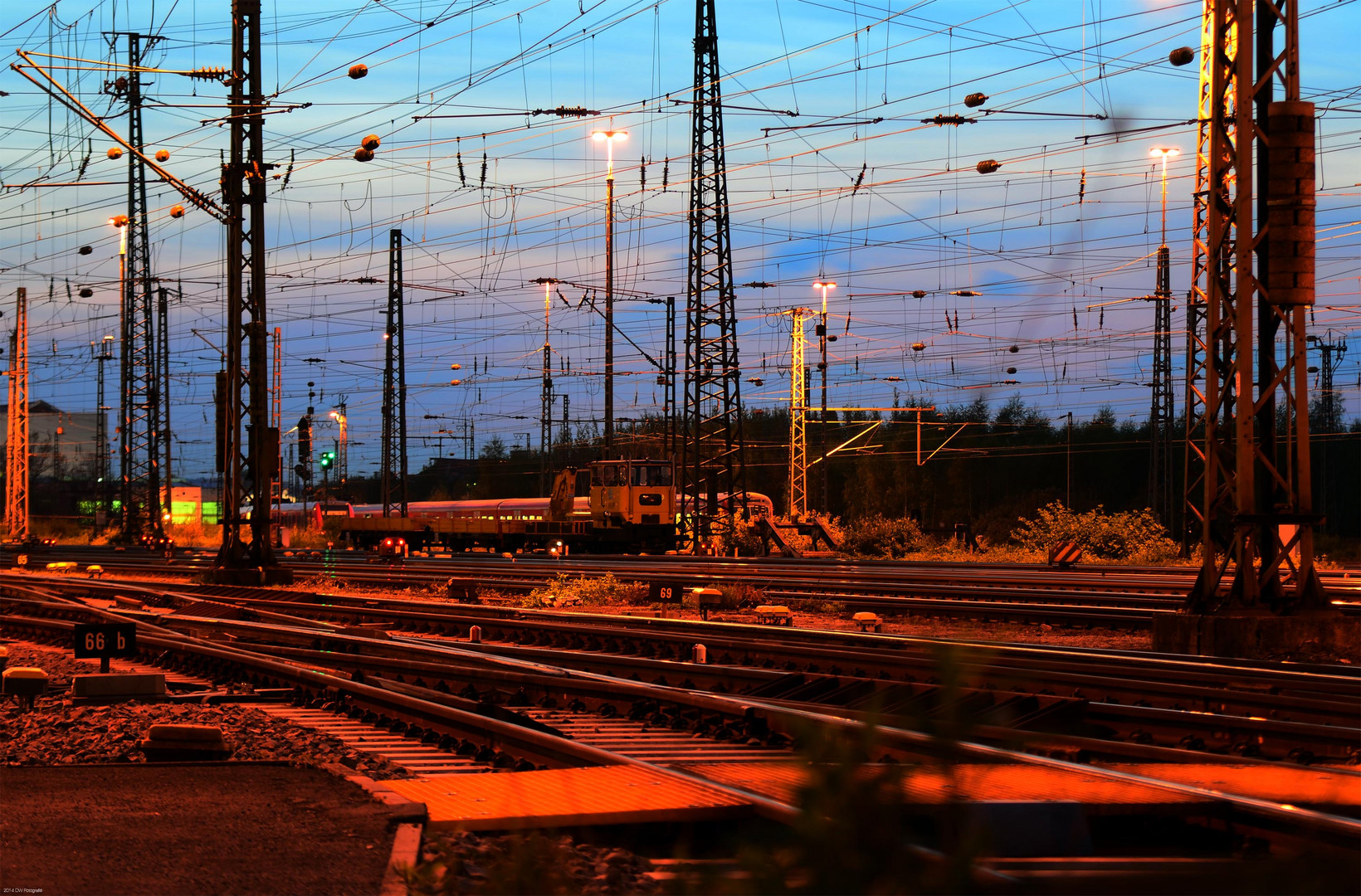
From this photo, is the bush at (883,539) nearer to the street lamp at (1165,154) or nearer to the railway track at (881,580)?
the railway track at (881,580)

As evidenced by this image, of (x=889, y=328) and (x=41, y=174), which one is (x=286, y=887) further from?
(x=889, y=328)

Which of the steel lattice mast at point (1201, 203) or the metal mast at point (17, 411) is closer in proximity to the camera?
the steel lattice mast at point (1201, 203)

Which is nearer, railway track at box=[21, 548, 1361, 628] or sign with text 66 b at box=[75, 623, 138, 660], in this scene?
sign with text 66 b at box=[75, 623, 138, 660]

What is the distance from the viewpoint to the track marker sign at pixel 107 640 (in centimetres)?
1251

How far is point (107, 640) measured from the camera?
12.6 meters

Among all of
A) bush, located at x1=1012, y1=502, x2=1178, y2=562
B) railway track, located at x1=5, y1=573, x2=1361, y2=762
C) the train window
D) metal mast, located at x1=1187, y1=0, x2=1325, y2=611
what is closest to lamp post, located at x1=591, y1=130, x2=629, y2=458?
the train window

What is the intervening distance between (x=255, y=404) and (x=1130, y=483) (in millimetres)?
56911

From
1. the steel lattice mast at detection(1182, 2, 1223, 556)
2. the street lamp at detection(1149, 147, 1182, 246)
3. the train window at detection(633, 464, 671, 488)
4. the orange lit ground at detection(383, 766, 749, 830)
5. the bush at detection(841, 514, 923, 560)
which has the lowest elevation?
the bush at detection(841, 514, 923, 560)

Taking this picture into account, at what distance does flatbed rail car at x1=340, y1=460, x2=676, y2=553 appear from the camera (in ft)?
141

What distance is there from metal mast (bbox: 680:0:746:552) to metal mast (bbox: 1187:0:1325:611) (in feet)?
73.4

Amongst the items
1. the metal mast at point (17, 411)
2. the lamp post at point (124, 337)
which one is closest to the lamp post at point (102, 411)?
the metal mast at point (17, 411)

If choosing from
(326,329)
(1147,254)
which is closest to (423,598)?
(1147,254)

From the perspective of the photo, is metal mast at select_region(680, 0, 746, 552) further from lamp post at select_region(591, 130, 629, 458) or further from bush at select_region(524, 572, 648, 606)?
bush at select_region(524, 572, 648, 606)

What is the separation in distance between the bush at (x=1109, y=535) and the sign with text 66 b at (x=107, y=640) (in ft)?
92.6
